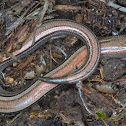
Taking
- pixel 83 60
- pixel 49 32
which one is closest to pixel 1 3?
pixel 49 32

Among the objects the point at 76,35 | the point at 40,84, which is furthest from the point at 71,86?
the point at 76,35

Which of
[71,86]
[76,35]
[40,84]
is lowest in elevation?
[71,86]

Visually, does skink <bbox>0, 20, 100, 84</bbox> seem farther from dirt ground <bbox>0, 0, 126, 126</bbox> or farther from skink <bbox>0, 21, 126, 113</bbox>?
dirt ground <bbox>0, 0, 126, 126</bbox>

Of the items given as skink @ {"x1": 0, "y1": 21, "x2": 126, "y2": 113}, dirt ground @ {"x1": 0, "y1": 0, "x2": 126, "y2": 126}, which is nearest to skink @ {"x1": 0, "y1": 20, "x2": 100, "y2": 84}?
skink @ {"x1": 0, "y1": 21, "x2": 126, "y2": 113}

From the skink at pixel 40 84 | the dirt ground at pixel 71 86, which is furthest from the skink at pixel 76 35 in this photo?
the dirt ground at pixel 71 86

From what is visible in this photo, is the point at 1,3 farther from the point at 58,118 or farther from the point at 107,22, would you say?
the point at 58,118

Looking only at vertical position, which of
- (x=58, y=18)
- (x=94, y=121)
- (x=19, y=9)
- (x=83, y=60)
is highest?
(x=19, y=9)

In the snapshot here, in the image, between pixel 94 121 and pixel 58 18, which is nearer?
pixel 94 121

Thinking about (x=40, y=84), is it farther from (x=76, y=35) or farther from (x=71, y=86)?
(x=76, y=35)
